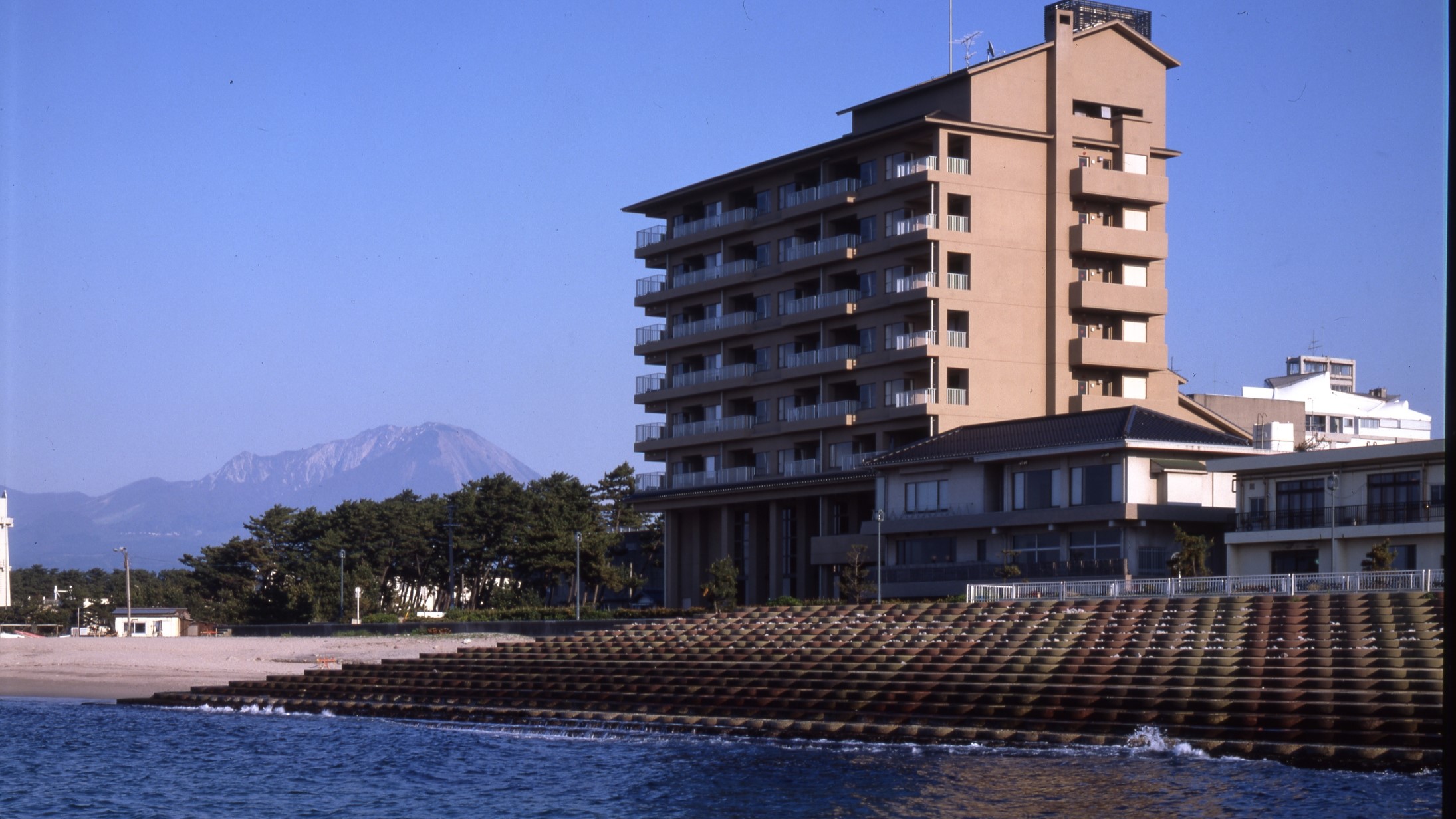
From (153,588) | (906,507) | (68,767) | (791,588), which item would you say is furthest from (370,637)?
(153,588)

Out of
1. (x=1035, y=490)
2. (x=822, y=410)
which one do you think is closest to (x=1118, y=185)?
(x=822, y=410)

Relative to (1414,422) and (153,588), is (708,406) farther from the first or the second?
(1414,422)

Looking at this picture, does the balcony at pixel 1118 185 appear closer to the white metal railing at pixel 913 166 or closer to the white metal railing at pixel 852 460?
the white metal railing at pixel 913 166

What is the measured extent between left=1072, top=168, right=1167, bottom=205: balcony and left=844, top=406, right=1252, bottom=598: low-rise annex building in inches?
523

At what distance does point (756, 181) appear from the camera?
82.7 meters

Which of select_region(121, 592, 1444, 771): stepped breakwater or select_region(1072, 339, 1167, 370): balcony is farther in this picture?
select_region(1072, 339, 1167, 370): balcony

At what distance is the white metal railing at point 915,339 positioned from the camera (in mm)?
72688

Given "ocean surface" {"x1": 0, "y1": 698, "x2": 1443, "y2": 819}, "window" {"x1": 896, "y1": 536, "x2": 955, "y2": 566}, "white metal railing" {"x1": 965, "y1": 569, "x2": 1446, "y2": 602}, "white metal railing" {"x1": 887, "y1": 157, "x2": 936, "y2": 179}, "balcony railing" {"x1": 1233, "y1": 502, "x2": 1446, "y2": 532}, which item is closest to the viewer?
"ocean surface" {"x1": 0, "y1": 698, "x2": 1443, "y2": 819}

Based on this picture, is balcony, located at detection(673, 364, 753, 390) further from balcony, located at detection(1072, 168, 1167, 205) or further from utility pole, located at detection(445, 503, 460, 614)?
utility pole, located at detection(445, 503, 460, 614)

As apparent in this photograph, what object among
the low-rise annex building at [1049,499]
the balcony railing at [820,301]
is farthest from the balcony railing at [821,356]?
the low-rise annex building at [1049,499]

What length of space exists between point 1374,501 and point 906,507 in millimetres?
22390

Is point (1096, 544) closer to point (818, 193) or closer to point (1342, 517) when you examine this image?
point (1342, 517)

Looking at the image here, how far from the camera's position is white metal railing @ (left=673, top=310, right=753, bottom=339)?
82500mm

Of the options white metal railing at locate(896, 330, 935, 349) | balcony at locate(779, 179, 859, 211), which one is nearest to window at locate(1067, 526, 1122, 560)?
white metal railing at locate(896, 330, 935, 349)
